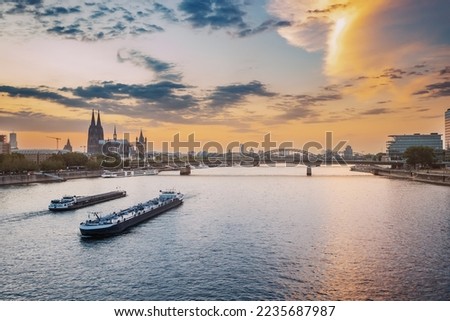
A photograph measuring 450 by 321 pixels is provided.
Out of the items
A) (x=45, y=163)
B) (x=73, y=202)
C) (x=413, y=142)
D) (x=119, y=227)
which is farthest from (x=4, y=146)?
(x=413, y=142)

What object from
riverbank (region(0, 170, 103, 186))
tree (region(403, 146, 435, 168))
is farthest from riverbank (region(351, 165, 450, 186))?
riverbank (region(0, 170, 103, 186))

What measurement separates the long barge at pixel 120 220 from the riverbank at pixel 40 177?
18940 mm

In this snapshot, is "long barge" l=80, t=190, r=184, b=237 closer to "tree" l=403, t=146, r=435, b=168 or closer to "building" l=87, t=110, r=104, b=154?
"tree" l=403, t=146, r=435, b=168

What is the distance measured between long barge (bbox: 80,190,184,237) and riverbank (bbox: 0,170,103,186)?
18940 millimetres

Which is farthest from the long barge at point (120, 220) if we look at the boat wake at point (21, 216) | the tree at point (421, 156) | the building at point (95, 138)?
the building at point (95, 138)

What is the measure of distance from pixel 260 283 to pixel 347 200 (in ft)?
54.5

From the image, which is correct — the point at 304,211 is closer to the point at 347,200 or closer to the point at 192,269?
the point at 347,200

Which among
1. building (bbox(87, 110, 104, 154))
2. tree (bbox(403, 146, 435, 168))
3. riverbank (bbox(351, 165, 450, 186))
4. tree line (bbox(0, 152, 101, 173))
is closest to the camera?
riverbank (bbox(351, 165, 450, 186))

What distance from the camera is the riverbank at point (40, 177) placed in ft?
118

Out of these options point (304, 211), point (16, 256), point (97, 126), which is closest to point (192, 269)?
point (16, 256)

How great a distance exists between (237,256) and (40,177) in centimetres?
3425

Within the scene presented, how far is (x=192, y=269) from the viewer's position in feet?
33.9

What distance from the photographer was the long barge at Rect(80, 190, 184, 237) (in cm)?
1498

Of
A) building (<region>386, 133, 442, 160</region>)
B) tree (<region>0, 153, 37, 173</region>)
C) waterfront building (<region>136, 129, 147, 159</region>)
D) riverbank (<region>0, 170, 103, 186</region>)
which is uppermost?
waterfront building (<region>136, 129, 147, 159</region>)
